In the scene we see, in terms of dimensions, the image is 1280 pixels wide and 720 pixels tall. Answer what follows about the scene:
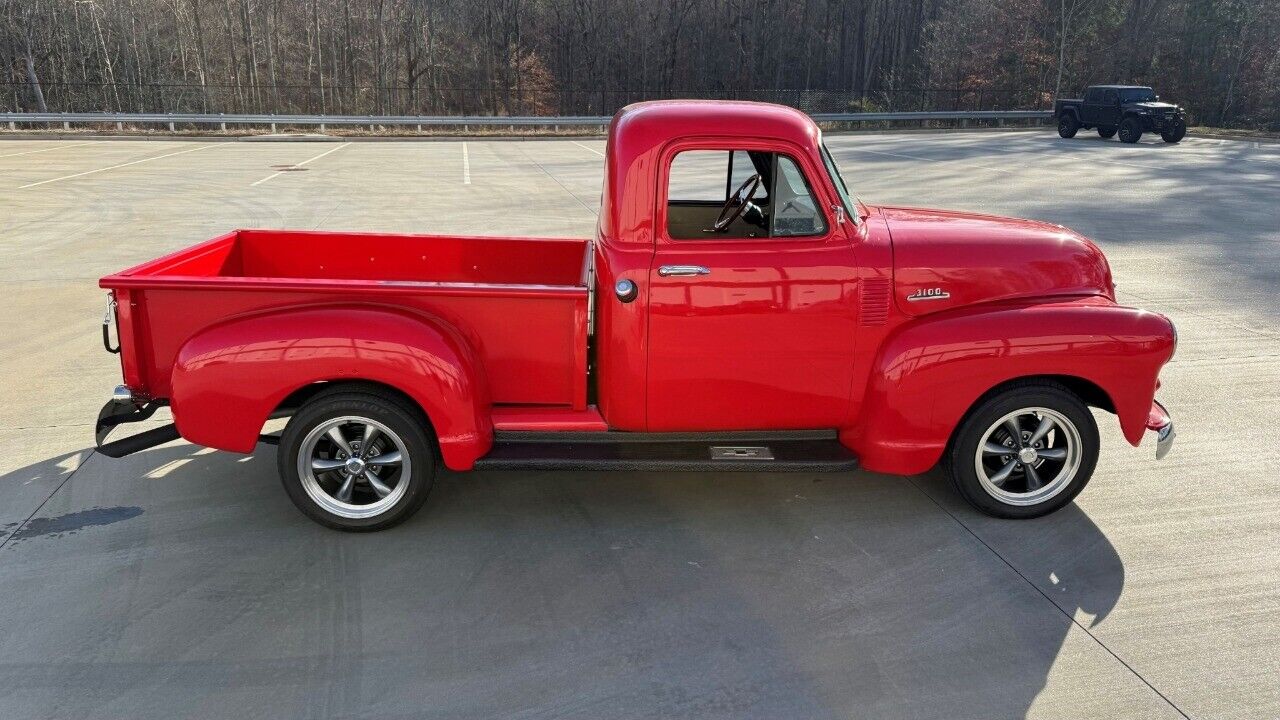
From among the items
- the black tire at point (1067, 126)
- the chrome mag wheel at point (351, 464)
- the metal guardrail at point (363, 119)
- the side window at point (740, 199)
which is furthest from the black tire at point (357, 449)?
the black tire at point (1067, 126)

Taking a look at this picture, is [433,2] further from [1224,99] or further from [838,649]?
[838,649]

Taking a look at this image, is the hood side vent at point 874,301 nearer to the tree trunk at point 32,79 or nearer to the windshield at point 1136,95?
the windshield at point 1136,95

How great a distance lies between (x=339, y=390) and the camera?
13.1 feet

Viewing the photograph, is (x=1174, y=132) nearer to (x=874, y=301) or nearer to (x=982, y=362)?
(x=982, y=362)

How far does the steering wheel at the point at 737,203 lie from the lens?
439 cm

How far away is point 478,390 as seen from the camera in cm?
402

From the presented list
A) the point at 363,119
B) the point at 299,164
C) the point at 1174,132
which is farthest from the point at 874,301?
the point at 363,119

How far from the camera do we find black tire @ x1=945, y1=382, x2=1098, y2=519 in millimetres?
4148

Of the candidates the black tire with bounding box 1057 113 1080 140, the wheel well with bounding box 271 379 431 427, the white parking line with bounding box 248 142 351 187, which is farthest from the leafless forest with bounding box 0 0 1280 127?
the wheel well with bounding box 271 379 431 427

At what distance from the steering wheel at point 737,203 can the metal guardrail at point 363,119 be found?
1096 inches

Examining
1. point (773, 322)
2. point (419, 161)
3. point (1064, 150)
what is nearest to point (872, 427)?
point (773, 322)

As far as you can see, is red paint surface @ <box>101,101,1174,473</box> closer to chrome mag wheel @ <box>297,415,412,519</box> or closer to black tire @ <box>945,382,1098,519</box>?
black tire @ <box>945,382,1098,519</box>

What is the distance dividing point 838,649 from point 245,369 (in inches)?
110

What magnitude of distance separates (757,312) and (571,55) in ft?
158
